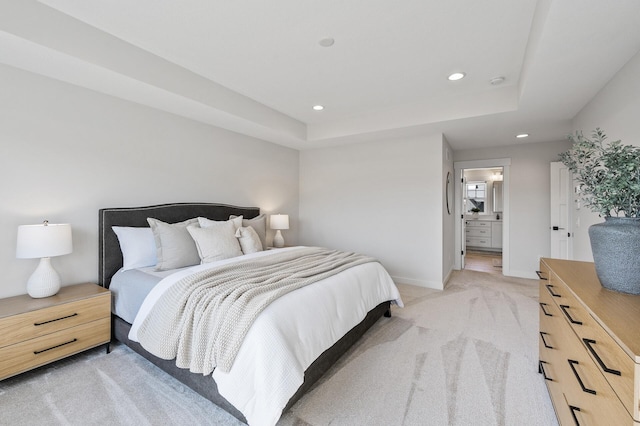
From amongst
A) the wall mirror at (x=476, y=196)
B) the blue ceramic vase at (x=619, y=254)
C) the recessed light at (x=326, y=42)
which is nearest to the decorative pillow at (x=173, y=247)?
the recessed light at (x=326, y=42)

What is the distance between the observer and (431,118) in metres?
3.70

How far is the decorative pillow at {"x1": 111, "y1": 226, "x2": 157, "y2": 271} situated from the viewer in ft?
8.94

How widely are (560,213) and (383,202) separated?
2.76 m

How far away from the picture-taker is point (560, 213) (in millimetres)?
4535

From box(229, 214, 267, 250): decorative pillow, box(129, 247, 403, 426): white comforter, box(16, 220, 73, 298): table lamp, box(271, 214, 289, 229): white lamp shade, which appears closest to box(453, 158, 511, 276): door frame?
box(271, 214, 289, 229): white lamp shade

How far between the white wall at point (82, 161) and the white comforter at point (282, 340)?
1204 mm

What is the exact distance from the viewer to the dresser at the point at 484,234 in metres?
7.41

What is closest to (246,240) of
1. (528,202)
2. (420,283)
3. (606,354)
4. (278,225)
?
(278,225)

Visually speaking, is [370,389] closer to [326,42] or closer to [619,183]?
[619,183]

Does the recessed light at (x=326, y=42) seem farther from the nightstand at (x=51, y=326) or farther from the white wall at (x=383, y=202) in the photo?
the nightstand at (x=51, y=326)

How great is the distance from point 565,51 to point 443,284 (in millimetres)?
3204

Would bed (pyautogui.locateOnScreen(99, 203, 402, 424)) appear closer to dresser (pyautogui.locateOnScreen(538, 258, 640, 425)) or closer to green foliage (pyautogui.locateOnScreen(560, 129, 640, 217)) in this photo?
dresser (pyautogui.locateOnScreen(538, 258, 640, 425))

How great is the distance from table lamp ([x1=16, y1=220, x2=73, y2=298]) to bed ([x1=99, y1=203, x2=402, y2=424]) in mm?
460

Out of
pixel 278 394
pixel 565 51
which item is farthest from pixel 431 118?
pixel 278 394
